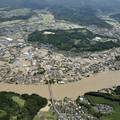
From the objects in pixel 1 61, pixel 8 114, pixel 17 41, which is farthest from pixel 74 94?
pixel 17 41

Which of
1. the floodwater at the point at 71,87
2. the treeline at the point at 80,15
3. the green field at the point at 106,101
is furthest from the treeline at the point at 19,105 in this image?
the treeline at the point at 80,15

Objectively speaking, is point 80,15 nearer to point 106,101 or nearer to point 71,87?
point 71,87

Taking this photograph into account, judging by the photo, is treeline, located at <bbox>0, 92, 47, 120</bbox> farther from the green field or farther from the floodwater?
the green field

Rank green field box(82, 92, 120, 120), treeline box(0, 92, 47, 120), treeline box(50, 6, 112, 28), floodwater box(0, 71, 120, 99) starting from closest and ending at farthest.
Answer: treeline box(0, 92, 47, 120) → green field box(82, 92, 120, 120) → floodwater box(0, 71, 120, 99) → treeline box(50, 6, 112, 28)

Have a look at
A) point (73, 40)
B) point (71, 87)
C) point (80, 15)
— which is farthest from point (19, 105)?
point (80, 15)

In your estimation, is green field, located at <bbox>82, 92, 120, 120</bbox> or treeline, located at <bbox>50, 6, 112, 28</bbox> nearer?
green field, located at <bbox>82, 92, 120, 120</bbox>

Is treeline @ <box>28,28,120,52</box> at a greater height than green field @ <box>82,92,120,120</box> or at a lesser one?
lesser

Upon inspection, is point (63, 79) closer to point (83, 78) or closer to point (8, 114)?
point (83, 78)

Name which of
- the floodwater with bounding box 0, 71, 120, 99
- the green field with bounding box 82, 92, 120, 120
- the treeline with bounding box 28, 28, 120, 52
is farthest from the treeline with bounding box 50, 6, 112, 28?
the green field with bounding box 82, 92, 120, 120

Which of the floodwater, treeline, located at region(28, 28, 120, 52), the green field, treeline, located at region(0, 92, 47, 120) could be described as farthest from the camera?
treeline, located at region(28, 28, 120, 52)
